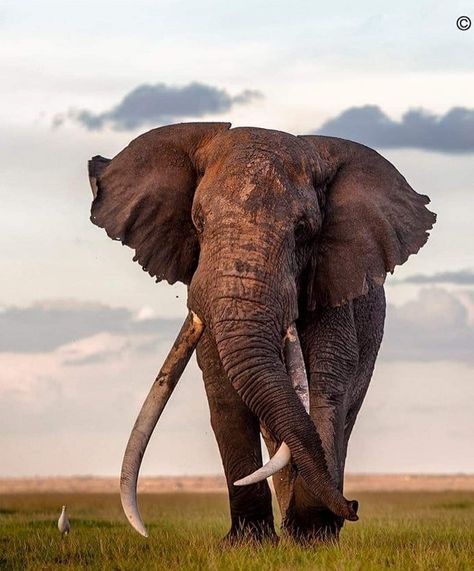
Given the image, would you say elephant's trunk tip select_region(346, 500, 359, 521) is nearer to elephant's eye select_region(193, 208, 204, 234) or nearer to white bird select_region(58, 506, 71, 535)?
elephant's eye select_region(193, 208, 204, 234)

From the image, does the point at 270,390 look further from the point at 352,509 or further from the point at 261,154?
the point at 261,154

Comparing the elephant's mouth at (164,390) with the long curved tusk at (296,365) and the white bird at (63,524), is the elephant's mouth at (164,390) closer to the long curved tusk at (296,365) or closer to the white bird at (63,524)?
the long curved tusk at (296,365)

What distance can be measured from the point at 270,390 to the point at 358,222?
2407mm

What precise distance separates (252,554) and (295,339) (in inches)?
77.5

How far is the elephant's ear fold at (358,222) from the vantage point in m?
15.0

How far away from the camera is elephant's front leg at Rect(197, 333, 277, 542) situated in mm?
15117

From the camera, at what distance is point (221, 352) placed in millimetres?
13680

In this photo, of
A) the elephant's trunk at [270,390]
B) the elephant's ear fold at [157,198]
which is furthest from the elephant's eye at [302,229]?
the elephant's ear fold at [157,198]

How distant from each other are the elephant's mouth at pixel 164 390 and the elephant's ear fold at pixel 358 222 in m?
0.86

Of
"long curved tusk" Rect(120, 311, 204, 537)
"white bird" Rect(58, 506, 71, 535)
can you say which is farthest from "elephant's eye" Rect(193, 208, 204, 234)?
"white bird" Rect(58, 506, 71, 535)

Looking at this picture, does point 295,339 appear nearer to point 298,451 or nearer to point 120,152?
point 298,451

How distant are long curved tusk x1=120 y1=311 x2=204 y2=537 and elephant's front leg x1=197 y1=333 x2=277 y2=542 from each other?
0.52 m

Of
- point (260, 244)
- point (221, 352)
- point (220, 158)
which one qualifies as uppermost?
point (220, 158)

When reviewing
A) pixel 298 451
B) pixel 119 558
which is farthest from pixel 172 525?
pixel 298 451
